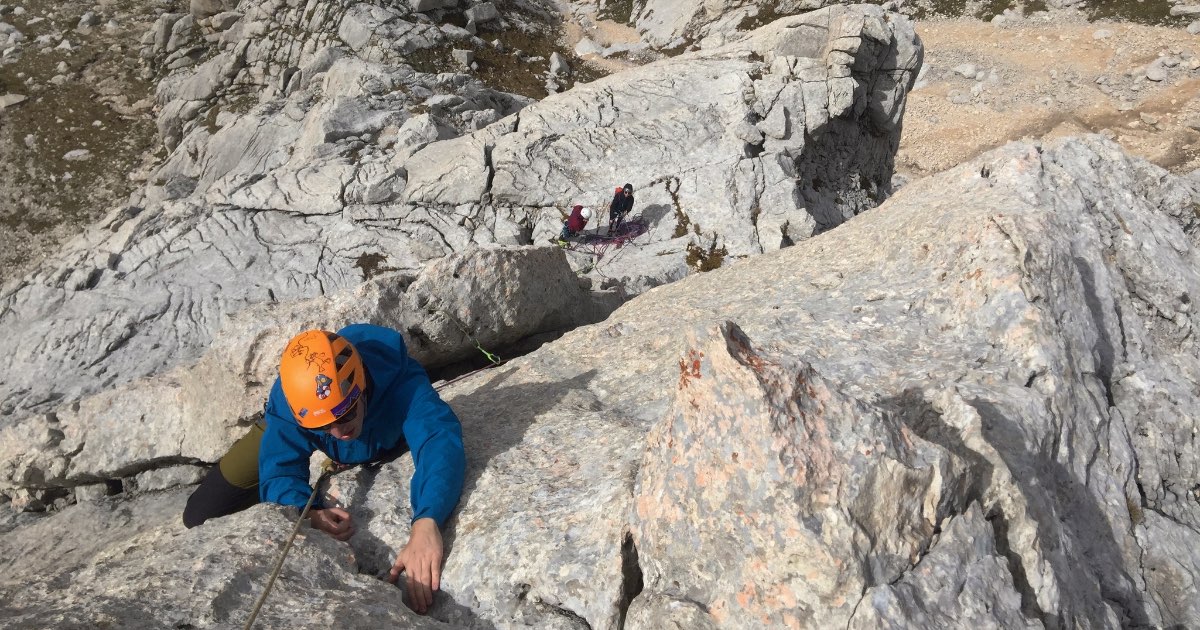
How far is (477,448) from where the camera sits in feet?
24.7

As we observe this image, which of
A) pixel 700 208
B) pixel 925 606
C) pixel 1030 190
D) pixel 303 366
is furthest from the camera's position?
pixel 700 208

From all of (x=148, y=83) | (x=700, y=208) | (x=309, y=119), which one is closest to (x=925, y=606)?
(x=700, y=208)

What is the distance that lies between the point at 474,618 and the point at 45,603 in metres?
3.20

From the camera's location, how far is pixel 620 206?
73.0ft

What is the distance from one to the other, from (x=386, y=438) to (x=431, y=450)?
0.98 meters

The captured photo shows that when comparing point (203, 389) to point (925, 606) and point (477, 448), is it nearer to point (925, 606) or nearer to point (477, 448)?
point (477, 448)

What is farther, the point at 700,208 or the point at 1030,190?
the point at 700,208

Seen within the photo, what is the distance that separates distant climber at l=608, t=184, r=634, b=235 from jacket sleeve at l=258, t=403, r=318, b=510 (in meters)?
16.4

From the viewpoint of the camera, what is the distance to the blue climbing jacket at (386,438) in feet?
21.1

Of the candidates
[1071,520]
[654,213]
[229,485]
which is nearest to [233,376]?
[229,485]

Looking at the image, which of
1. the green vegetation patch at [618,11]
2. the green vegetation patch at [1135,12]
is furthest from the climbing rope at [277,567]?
the green vegetation patch at [1135,12]

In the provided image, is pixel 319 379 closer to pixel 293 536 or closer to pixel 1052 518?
pixel 293 536

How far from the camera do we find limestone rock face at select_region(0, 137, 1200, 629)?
4.58 metres

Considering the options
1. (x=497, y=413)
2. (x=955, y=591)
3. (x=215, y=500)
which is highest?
(x=955, y=591)
